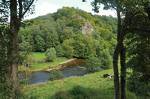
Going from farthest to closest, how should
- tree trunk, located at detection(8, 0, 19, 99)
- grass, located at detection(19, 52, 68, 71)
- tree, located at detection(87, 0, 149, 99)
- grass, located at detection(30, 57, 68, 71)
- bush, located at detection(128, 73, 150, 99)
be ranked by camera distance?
grass, located at detection(19, 52, 68, 71)
grass, located at detection(30, 57, 68, 71)
bush, located at detection(128, 73, 150, 99)
tree, located at detection(87, 0, 149, 99)
tree trunk, located at detection(8, 0, 19, 99)

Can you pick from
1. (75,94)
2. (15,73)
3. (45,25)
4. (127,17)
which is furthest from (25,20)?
(45,25)

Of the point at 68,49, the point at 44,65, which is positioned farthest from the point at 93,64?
the point at 68,49

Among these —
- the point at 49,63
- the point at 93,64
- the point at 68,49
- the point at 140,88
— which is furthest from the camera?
the point at 68,49

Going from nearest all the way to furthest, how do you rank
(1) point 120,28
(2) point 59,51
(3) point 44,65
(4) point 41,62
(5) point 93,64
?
1. (1) point 120,28
2. (5) point 93,64
3. (3) point 44,65
4. (4) point 41,62
5. (2) point 59,51

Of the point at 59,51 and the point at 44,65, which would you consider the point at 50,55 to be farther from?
the point at 59,51

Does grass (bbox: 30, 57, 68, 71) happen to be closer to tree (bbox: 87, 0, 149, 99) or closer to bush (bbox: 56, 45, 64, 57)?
bush (bbox: 56, 45, 64, 57)

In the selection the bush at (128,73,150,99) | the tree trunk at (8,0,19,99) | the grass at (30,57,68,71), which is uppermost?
the tree trunk at (8,0,19,99)

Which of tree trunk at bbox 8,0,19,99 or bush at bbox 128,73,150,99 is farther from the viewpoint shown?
bush at bbox 128,73,150,99

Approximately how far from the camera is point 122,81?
2422 centimetres

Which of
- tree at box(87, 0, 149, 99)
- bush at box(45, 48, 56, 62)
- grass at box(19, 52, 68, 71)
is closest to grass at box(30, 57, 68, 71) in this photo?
grass at box(19, 52, 68, 71)

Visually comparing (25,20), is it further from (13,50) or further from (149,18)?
(149,18)

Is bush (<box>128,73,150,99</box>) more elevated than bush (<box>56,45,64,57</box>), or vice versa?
bush (<box>128,73,150,99</box>)

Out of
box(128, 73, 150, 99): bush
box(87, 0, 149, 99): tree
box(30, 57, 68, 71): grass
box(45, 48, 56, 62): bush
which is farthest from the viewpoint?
box(45, 48, 56, 62): bush

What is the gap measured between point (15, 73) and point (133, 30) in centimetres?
945
